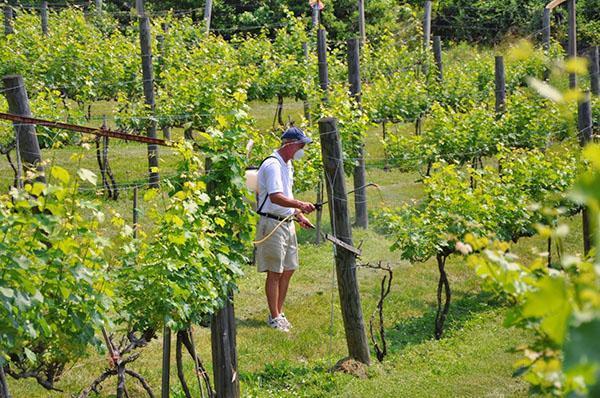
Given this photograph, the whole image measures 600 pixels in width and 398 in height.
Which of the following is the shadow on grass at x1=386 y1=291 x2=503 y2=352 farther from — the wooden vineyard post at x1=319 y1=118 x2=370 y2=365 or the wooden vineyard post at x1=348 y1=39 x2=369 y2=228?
the wooden vineyard post at x1=348 y1=39 x2=369 y2=228

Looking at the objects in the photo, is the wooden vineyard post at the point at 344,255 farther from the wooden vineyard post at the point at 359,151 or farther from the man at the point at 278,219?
the wooden vineyard post at the point at 359,151

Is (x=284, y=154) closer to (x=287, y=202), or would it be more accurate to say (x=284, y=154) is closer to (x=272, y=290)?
(x=287, y=202)

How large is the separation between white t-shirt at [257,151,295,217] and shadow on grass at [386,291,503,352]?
158cm

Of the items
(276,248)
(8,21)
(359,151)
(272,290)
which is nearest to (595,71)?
(359,151)

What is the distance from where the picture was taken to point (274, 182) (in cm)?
805

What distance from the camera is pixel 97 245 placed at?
15.2 ft

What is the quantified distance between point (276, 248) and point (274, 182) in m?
0.79

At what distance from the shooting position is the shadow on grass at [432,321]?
8.88 m

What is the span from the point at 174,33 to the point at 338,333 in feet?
32.1

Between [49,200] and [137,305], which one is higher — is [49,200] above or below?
above

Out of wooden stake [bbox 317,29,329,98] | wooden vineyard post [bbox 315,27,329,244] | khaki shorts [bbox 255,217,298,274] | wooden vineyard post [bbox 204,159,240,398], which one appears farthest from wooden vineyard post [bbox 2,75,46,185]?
wooden stake [bbox 317,29,329,98]

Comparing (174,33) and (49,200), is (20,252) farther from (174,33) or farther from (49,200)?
(174,33)

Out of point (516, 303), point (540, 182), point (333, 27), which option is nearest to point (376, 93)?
point (540, 182)

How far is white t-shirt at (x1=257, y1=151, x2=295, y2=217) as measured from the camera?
26.4 feet
